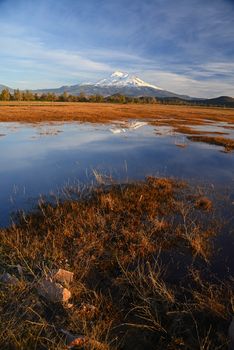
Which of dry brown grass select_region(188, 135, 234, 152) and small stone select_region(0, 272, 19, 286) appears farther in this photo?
dry brown grass select_region(188, 135, 234, 152)

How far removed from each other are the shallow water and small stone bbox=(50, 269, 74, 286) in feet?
15.1

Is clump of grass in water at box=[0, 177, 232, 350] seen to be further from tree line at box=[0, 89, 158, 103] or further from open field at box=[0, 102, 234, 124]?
tree line at box=[0, 89, 158, 103]

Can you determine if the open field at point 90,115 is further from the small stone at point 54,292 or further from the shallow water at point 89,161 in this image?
the small stone at point 54,292

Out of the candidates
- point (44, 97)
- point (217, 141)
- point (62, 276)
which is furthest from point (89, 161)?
point (44, 97)

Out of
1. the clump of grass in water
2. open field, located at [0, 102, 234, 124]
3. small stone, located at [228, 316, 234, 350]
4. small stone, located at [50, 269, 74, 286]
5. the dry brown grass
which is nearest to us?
small stone, located at [228, 316, 234, 350]

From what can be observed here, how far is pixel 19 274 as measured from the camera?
291 inches

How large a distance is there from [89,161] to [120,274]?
14.1m

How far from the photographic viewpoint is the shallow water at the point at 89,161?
15.6 metres

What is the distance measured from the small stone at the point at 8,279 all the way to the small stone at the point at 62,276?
0.73 m

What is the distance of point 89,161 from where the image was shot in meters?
21.7

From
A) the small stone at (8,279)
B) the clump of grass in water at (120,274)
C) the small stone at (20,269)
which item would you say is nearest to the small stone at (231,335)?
the clump of grass in water at (120,274)

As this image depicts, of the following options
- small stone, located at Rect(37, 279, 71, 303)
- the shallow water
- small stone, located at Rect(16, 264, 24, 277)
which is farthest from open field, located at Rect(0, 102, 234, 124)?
small stone, located at Rect(37, 279, 71, 303)

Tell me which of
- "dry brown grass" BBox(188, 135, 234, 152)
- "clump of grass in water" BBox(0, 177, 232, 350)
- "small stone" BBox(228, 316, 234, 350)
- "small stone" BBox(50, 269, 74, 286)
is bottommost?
"dry brown grass" BBox(188, 135, 234, 152)

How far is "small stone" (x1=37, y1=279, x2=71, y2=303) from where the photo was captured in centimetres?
650
